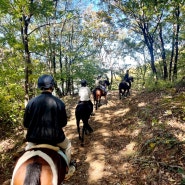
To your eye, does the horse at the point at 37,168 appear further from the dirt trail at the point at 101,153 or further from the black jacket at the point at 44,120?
the dirt trail at the point at 101,153

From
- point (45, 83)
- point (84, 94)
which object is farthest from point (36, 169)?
point (84, 94)

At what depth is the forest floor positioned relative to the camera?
18.4ft

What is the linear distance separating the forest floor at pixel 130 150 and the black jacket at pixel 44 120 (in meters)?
2.81

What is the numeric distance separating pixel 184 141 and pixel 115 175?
7.35 ft

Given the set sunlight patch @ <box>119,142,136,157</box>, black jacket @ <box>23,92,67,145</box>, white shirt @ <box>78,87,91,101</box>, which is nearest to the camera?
black jacket @ <box>23,92,67,145</box>

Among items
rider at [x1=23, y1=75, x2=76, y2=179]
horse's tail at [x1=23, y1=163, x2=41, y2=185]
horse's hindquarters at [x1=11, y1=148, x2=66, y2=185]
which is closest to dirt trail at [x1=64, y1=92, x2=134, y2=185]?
rider at [x1=23, y1=75, x2=76, y2=179]

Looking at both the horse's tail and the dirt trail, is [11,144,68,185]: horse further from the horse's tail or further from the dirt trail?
the dirt trail

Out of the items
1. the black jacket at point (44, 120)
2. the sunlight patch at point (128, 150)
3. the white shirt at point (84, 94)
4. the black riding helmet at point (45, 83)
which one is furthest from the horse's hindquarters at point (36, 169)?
the white shirt at point (84, 94)

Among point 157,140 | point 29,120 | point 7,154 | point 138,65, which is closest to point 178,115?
Answer: point 157,140

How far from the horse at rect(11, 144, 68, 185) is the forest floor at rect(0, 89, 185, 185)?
2701mm

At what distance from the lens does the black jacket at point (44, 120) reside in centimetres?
412

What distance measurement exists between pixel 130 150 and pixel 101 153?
1.10 meters

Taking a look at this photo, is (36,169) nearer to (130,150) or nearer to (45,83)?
(45,83)

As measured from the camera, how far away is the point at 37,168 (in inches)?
137
